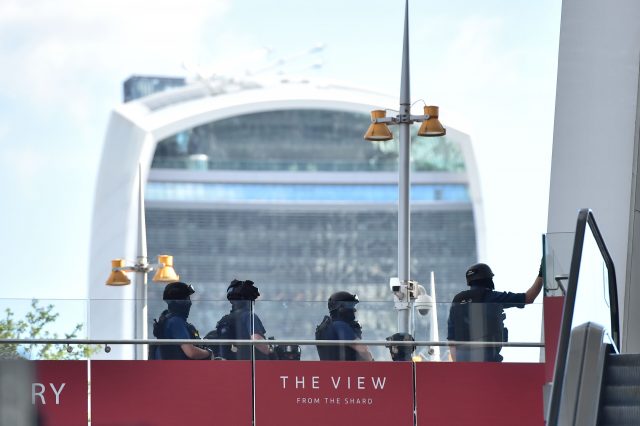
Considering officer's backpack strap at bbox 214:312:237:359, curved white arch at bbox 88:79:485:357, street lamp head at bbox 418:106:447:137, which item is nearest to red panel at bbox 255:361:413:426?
officer's backpack strap at bbox 214:312:237:359

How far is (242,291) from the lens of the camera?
12.1m

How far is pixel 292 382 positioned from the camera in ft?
37.8

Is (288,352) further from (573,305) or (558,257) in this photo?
(573,305)

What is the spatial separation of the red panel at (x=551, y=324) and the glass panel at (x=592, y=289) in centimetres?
34

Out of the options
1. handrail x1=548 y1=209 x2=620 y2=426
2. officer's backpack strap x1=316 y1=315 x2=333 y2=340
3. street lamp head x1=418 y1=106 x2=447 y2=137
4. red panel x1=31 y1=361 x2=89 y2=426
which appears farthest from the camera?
street lamp head x1=418 y1=106 x2=447 y2=137

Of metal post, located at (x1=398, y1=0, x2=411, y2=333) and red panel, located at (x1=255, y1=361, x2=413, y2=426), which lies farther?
metal post, located at (x1=398, y1=0, x2=411, y2=333)

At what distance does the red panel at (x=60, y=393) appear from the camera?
11422 mm

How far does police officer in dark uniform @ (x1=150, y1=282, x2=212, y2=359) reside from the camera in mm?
11625

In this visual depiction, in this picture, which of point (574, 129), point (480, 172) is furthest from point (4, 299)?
point (480, 172)

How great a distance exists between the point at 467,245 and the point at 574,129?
83270 mm

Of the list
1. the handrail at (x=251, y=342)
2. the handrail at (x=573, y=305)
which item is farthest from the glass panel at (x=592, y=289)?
the handrail at (x=251, y=342)

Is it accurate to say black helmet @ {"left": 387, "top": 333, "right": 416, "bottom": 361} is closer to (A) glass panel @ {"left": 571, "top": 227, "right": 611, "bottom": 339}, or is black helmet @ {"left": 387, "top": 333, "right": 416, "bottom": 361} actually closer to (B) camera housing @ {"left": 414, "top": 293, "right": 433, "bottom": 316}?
(B) camera housing @ {"left": 414, "top": 293, "right": 433, "bottom": 316}

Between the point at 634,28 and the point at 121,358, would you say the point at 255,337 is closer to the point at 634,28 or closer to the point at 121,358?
the point at 121,358

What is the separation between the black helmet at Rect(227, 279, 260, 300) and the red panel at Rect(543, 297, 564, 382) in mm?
2512
